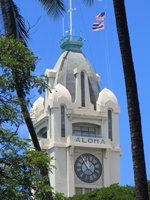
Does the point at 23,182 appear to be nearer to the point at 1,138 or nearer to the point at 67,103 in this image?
the point at 1,138

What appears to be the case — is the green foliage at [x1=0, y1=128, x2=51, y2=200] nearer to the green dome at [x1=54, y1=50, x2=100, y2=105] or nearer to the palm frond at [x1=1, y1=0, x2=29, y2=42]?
the palm frond at [x1=1, y1=0, x2=29, y2=42]

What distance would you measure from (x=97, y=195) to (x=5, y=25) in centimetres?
2808

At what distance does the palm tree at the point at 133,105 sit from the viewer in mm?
22078

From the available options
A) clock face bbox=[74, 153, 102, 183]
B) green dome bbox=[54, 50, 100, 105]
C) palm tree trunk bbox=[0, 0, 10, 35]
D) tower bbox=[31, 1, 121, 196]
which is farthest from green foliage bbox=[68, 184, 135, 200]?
green dome bbox=[54, 50, 100, 105]

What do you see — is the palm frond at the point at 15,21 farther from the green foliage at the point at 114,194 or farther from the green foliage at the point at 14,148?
the green foliage at the point at 114,194

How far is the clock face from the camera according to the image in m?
88.7

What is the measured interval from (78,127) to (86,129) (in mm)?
1037

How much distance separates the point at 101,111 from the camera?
9188cm

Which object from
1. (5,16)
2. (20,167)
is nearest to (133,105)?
(20,167)

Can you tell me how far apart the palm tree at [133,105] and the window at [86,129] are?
67917mm

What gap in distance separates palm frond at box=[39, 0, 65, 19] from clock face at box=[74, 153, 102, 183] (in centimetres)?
5983

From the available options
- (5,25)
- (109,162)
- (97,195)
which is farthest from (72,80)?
(5,25)

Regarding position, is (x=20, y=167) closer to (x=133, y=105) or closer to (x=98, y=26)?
(x=133, y=105)

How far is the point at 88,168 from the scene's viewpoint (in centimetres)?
8981
